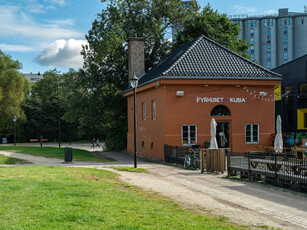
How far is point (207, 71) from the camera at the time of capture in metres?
24.3

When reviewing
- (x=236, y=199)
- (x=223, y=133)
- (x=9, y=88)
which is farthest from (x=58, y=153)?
(x=9, y=88)

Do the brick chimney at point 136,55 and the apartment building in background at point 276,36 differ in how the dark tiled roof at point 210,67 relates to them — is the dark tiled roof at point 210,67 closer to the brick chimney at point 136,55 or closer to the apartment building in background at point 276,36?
the brick chimney at point 136,55

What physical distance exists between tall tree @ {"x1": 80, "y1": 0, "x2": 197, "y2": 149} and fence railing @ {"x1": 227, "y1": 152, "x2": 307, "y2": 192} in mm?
21369

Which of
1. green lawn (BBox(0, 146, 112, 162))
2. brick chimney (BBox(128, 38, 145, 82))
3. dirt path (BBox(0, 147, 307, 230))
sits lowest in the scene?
green lawn (BBox(0, 146, 112, 162))

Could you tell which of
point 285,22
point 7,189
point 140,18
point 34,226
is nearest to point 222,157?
point 7,189

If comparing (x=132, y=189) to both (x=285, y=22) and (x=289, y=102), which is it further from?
(x=285, y=22)

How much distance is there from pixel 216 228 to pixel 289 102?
129ft

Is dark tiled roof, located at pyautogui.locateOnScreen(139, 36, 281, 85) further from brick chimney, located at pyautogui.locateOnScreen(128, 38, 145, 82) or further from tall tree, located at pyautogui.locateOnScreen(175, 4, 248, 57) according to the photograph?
tall tree, located at pyautogui.locateOnScreen(175, 4, 248, 57)

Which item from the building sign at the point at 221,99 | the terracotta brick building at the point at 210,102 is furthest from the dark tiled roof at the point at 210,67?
the building sign at the point at 221,99

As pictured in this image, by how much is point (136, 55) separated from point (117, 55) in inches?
122

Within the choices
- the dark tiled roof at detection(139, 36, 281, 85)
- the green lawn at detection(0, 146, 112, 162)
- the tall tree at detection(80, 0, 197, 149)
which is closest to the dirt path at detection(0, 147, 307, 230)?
the dark tiled roof at detection(139, 36, 281, 85)

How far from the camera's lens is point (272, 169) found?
43.6 feet

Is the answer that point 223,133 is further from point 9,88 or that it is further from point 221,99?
point 9,88

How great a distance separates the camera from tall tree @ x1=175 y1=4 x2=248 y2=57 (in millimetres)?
34438
